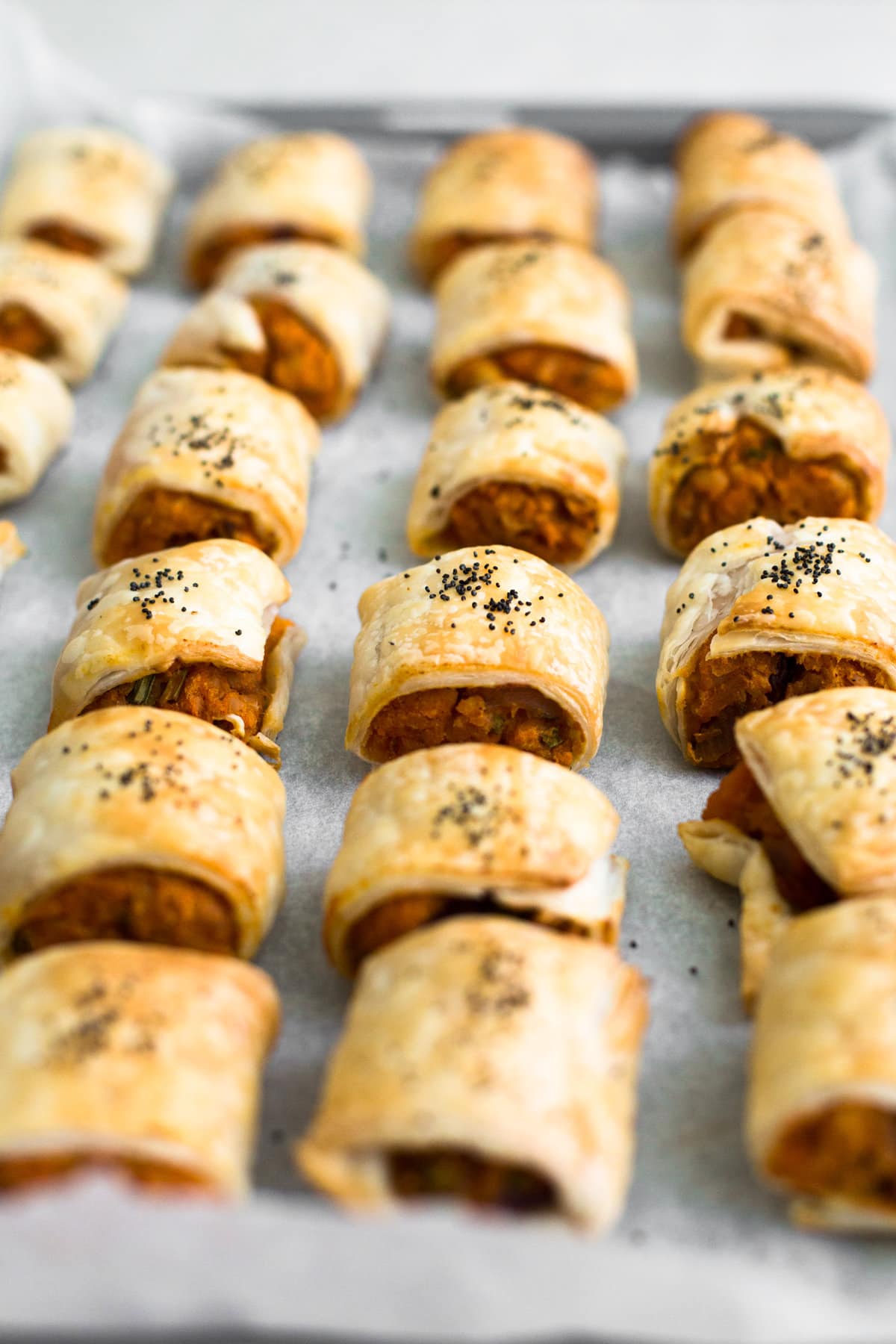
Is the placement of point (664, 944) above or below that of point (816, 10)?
below

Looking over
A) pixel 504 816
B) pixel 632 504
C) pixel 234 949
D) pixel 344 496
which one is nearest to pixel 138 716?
pixel 234 949

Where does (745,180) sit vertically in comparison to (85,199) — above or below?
above

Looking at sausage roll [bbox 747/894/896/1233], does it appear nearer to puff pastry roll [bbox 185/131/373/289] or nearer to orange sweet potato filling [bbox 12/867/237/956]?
orange sweet potato filling [bbox 12/867/237/956]

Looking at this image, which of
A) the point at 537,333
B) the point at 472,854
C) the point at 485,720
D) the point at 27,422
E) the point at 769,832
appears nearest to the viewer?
the point at 472,854

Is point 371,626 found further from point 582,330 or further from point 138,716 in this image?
point 582,330

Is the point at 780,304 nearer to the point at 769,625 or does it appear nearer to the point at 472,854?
the point at 769,625

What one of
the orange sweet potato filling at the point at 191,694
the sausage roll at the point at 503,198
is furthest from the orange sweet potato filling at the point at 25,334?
the orange sweet potato filling at the point at 191,694

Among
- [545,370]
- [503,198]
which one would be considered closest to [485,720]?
[545,370]
